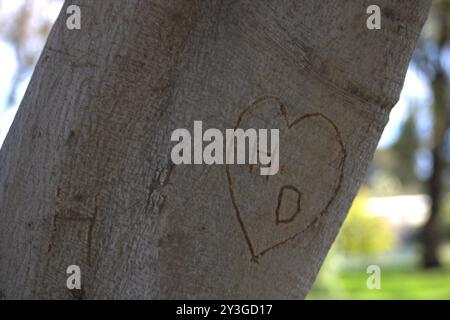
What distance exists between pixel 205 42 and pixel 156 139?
0.90 ft

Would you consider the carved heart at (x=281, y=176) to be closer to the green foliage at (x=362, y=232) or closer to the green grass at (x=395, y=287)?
the green grass at (x=395, y=287)

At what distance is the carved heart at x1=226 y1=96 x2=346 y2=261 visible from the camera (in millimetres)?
1822

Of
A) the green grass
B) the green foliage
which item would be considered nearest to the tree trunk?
the green grass

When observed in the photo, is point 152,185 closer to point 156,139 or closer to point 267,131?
point 156,139

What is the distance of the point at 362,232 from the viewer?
49.5 feet

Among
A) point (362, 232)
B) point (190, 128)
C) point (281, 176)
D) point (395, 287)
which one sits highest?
point (362, 232)

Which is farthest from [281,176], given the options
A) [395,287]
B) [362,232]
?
[362,232]

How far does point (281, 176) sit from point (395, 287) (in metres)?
11.5

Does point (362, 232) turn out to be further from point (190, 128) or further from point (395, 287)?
point (190, 128)

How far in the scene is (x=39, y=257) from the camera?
1.86 meters

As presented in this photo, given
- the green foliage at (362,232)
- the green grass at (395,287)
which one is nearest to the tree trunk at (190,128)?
the green grass at (395,287)

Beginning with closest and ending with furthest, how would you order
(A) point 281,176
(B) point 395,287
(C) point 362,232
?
(A) point 281,176 < (B) point 395,287 < (C) point 362,232

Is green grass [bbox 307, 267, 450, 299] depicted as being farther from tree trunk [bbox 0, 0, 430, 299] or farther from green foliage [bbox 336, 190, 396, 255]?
tree trunk [bbox 0, 0, 430, 299]

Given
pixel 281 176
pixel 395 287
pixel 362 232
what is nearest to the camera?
pixel 281 176
